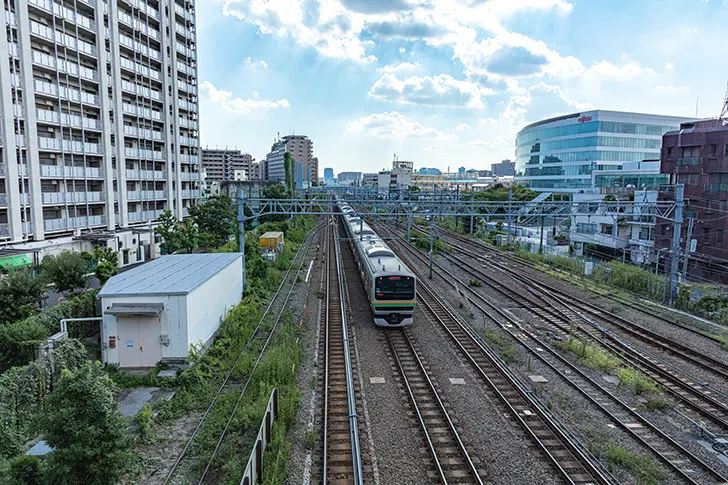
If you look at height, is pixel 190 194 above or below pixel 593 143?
below

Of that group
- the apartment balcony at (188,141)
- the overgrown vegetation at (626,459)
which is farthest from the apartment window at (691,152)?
the apartment balcony at (188,141)

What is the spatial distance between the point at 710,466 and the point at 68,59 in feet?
110

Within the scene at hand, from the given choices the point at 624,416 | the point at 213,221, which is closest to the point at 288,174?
the point at 213,221

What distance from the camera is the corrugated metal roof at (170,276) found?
1218 cm

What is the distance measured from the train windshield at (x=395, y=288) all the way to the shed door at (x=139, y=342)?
6824 millimetres

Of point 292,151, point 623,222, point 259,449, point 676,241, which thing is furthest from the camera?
point 292,151

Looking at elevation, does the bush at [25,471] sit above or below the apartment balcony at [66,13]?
below

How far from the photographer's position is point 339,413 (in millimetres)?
9883

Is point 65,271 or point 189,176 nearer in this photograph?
point 65,271

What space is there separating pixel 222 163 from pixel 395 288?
118308 millimetres

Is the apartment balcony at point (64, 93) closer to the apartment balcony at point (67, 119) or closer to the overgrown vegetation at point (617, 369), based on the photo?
the apartment balcony at point (67, 119)

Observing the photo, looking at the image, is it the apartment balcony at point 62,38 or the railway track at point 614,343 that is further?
the apartment balcony at point 62,38

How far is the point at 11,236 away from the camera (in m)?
22.8

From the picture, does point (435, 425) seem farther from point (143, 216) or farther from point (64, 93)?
point (143, 216)
